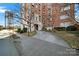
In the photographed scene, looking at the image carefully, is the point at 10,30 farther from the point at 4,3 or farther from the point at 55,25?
the point at 55,25

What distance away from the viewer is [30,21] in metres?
2.09

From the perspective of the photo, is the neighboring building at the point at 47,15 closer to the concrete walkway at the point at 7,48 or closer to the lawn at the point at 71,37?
the lawn at the point at 71,37

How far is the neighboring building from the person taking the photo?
2074mm

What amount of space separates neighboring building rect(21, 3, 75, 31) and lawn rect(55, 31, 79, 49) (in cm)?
8

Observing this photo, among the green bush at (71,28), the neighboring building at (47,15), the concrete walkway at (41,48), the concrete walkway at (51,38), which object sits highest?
the neighboring building at (47,15)

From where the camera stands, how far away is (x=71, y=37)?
2066 millimetres

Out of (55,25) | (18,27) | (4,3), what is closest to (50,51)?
(55,25)

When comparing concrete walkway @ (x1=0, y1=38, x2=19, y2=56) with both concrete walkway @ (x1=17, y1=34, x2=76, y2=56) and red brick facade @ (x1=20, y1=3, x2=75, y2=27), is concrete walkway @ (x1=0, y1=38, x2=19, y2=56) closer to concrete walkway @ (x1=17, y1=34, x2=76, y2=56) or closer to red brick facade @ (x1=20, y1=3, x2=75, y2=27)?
concrete walkway @ (x1=17, y1=34, x2=76, y2=56)

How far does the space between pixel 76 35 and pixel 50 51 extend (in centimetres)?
32

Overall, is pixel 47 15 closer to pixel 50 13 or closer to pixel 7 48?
pixel 50 13

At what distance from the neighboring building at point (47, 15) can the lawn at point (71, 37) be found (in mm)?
84

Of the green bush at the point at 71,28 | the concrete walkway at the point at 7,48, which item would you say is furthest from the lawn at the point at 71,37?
the concrete walkway at the point at 7,48

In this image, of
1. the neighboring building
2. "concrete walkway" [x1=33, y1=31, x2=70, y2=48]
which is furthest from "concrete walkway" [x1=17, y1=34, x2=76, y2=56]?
the neighboring building

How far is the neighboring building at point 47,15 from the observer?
2.07 metres
